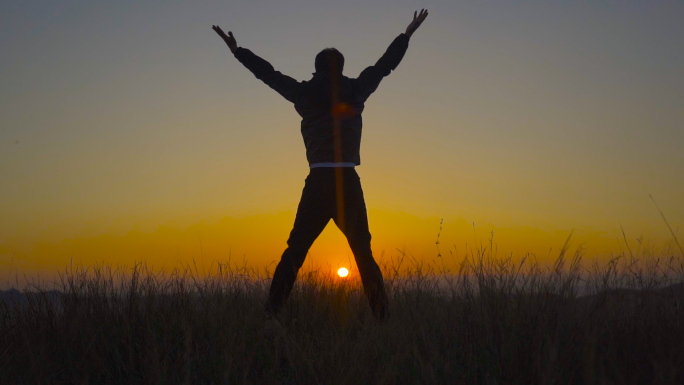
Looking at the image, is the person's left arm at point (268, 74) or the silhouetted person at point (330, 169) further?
the person's left arm at point (268, 74)

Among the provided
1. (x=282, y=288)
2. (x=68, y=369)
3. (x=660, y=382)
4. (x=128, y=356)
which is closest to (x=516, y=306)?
(x=660, y=382)

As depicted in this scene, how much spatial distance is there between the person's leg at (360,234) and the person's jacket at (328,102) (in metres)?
0.22

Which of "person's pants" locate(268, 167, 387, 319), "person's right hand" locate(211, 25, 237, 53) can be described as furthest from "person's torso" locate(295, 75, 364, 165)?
"person's right hand" locate(211, 25, 237, 53)

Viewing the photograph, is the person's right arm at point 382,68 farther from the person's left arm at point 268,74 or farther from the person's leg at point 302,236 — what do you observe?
the person's leg at point 302,236

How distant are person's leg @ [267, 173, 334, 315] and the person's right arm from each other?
78 centimetres

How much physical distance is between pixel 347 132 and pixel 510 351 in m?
2.24

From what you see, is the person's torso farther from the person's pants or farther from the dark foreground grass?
the dark foreground grass

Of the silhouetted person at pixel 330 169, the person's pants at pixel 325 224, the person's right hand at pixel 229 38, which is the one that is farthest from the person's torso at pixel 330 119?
the person's right hand at pixel 229 38

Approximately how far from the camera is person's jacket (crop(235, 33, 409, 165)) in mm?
4871

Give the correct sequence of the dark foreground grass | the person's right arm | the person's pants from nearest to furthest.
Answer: the dark foreground grass, the person's pants, the person's right arm

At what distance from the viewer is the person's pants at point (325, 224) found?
4832mm

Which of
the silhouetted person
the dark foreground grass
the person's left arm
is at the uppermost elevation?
the person's left arm

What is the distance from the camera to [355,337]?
4.39 metres

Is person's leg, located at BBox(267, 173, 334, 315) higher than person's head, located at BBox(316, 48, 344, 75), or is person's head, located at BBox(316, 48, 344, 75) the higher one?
person's head, located at BBox(316, 48, 344, 75)
